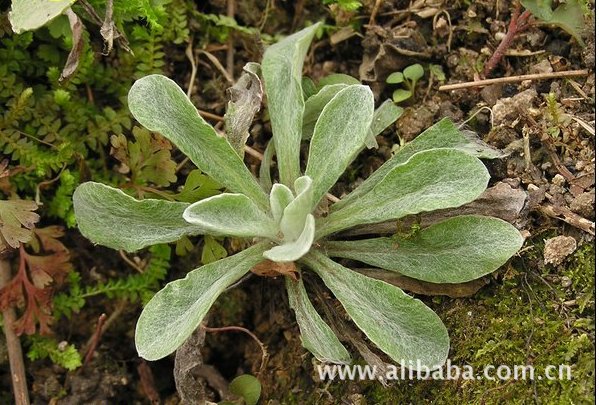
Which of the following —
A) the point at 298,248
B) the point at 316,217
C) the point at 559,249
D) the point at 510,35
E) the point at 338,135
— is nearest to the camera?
the point at 298,248

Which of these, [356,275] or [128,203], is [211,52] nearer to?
[128,203]

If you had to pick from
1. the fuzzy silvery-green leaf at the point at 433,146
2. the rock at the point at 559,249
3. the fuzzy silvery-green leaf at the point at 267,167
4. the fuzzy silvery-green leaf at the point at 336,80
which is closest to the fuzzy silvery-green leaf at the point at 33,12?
the fuzzy silvery-green leaf at the point at 267,167

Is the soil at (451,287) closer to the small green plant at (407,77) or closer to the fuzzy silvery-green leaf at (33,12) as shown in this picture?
the small green plant at (407,77)

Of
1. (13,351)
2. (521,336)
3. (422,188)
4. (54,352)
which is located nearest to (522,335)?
(521,336)

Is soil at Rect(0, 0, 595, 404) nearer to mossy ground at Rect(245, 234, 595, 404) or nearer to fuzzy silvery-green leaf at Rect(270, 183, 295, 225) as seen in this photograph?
mossy ground at Rect(245, 234, 595, 404)

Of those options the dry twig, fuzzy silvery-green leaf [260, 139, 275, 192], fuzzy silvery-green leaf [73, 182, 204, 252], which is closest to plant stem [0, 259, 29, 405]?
fuzzy silvery-green leaf [73, 182, 204, 252]

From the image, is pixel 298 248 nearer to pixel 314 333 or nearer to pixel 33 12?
pixel 314 333
